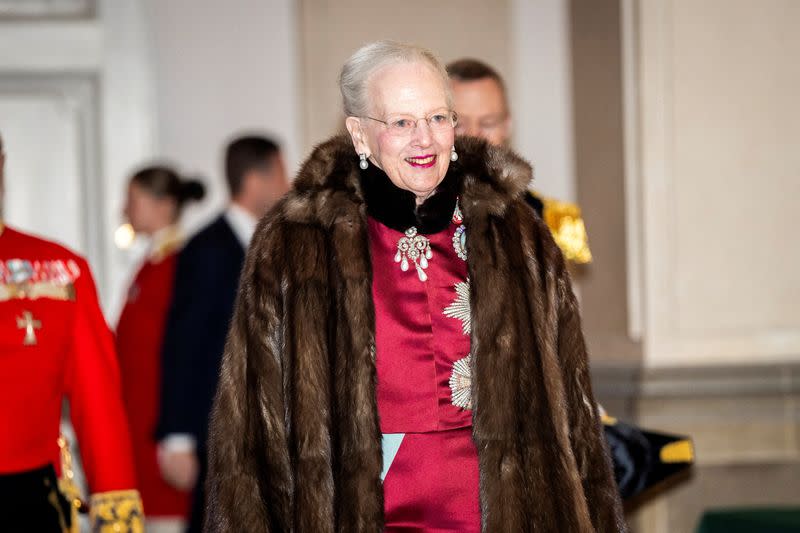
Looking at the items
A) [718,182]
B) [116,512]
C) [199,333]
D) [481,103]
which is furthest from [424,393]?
[718,182]

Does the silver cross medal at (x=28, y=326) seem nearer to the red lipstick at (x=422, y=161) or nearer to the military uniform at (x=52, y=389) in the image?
the military uniform at (x=52, y=389)

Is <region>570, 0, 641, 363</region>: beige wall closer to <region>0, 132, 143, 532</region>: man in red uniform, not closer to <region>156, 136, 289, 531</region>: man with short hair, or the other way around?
<region>156, 136, 289, 531</region>: man with short hair

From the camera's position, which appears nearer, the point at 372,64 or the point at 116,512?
the point at 372,64

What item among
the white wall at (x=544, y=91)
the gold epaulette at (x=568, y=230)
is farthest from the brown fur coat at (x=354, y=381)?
the white wall at (x=544, y=91)

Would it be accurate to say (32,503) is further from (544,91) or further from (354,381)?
(544,91)

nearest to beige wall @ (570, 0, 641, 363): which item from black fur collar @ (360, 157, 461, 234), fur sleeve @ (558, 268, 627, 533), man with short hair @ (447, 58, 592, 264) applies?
man with short hair @ (447, 58, 592, 264)

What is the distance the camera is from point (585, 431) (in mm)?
2643

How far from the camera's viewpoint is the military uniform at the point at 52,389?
2865 mm

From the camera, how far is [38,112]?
6152 millimetres

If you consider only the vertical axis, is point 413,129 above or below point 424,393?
above

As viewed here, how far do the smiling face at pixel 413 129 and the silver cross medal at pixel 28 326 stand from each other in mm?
935

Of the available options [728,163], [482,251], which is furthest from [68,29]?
[482,251]

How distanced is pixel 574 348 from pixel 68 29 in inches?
160

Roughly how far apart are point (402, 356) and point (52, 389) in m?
0.92
